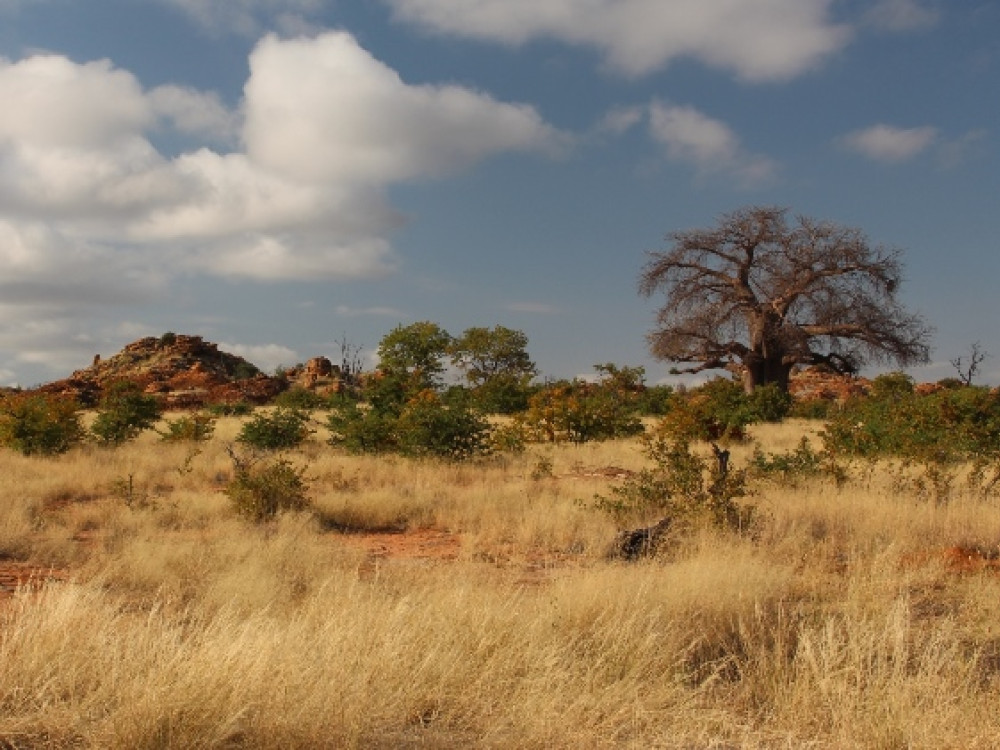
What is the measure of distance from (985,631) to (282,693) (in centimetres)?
434

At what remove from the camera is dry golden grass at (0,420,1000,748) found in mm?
3396

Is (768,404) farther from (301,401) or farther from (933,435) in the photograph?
(301,401)

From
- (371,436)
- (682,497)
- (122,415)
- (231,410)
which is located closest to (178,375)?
(231,410)

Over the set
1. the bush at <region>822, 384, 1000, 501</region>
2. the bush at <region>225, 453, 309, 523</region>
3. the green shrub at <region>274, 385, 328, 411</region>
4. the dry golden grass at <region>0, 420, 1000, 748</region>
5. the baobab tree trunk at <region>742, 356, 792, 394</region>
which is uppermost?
the baobab tree trunk at <region>742, 356, 792, 394</region>

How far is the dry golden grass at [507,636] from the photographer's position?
3396 millimetres

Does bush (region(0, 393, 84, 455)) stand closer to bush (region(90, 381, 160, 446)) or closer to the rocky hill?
bush (region(90, 381, 160, 446))

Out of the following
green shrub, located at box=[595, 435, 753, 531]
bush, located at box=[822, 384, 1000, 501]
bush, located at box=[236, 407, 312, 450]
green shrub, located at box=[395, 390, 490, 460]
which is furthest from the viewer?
bush, located at box=[236, 407, 312, 450]

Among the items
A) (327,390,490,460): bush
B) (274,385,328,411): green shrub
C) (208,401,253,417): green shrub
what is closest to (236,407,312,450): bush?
(327,390,490,460): bush

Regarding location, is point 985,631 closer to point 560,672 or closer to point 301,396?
point 560,672

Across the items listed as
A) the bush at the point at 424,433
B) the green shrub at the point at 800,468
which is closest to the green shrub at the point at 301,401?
the bush at the point at 424,433

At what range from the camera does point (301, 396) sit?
129 feet

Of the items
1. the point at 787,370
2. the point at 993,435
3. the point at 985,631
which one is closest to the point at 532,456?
the point at 993,435

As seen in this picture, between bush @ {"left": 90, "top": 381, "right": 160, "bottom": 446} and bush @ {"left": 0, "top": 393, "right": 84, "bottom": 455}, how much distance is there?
4.11 ft

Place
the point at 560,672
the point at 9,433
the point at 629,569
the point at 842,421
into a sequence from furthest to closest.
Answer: the point at 9,433
the point at 842,421
the point at 629,569
the point at 560,672
